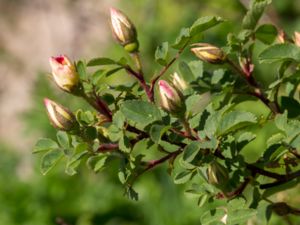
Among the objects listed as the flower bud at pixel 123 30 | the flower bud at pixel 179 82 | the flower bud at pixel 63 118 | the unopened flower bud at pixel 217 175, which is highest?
the flower bud at pixel 123 30

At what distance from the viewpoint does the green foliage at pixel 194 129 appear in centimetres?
146

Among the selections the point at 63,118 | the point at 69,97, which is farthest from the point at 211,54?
the point at 69,97

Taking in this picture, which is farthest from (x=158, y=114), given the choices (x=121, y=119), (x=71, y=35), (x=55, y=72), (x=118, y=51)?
(x=71, y=35)

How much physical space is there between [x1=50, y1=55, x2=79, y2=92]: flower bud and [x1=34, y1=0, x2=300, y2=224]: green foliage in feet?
0.06

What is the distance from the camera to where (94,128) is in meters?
1.48

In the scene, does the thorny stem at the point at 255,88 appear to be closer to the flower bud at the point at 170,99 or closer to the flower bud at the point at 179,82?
the flower bud at the point at 179,82

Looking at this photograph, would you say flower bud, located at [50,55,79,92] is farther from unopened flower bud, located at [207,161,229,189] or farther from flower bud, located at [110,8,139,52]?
unopened flower bud, located at [207,161,229,189]

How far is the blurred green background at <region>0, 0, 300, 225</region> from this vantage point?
12.6ft

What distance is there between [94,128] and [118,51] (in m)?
3.70

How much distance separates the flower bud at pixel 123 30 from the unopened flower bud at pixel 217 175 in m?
0.28

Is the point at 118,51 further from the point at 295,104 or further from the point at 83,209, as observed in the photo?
the point at 295,104

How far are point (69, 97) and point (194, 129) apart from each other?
9.24 feet

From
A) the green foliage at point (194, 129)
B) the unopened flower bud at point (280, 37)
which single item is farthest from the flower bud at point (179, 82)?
the unopened flower bud at point (280, 37)

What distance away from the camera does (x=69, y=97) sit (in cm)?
429
